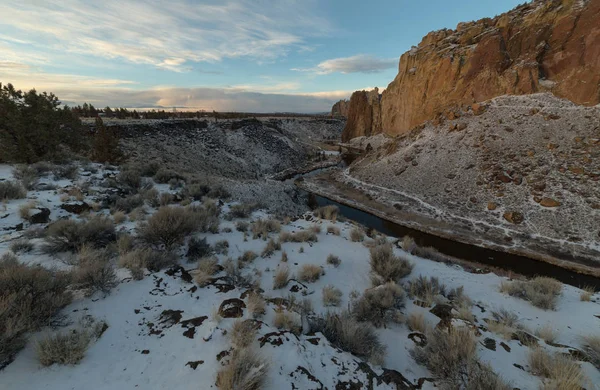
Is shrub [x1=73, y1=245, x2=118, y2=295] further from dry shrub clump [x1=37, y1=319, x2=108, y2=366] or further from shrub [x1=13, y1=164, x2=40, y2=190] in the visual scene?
shrub [x1=13, y1=164, x2=40, y2=190]

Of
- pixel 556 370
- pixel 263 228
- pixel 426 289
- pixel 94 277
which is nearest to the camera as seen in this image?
pixel 556 370

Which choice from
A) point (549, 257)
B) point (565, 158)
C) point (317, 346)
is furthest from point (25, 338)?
point (565, 158)

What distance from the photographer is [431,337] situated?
374cm

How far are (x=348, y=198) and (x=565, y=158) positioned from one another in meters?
15.4

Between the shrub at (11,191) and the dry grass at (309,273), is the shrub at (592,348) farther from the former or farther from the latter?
the shrub at (11,191)

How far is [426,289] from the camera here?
5375mm

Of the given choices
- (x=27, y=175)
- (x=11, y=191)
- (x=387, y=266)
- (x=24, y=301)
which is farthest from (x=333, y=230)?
(x=27, y=175)

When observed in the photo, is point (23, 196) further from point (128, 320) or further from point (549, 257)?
point (549, 257)

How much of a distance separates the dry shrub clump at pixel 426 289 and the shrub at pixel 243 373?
12.3ft

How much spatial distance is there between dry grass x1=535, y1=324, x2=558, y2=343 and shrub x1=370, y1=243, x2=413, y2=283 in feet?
7.93

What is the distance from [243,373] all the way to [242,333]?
642 millimetres

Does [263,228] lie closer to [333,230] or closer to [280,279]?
[333,230]

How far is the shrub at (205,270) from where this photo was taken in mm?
4880

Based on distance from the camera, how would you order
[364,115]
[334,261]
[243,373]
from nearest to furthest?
[243,373], [334,261], [364,115]
